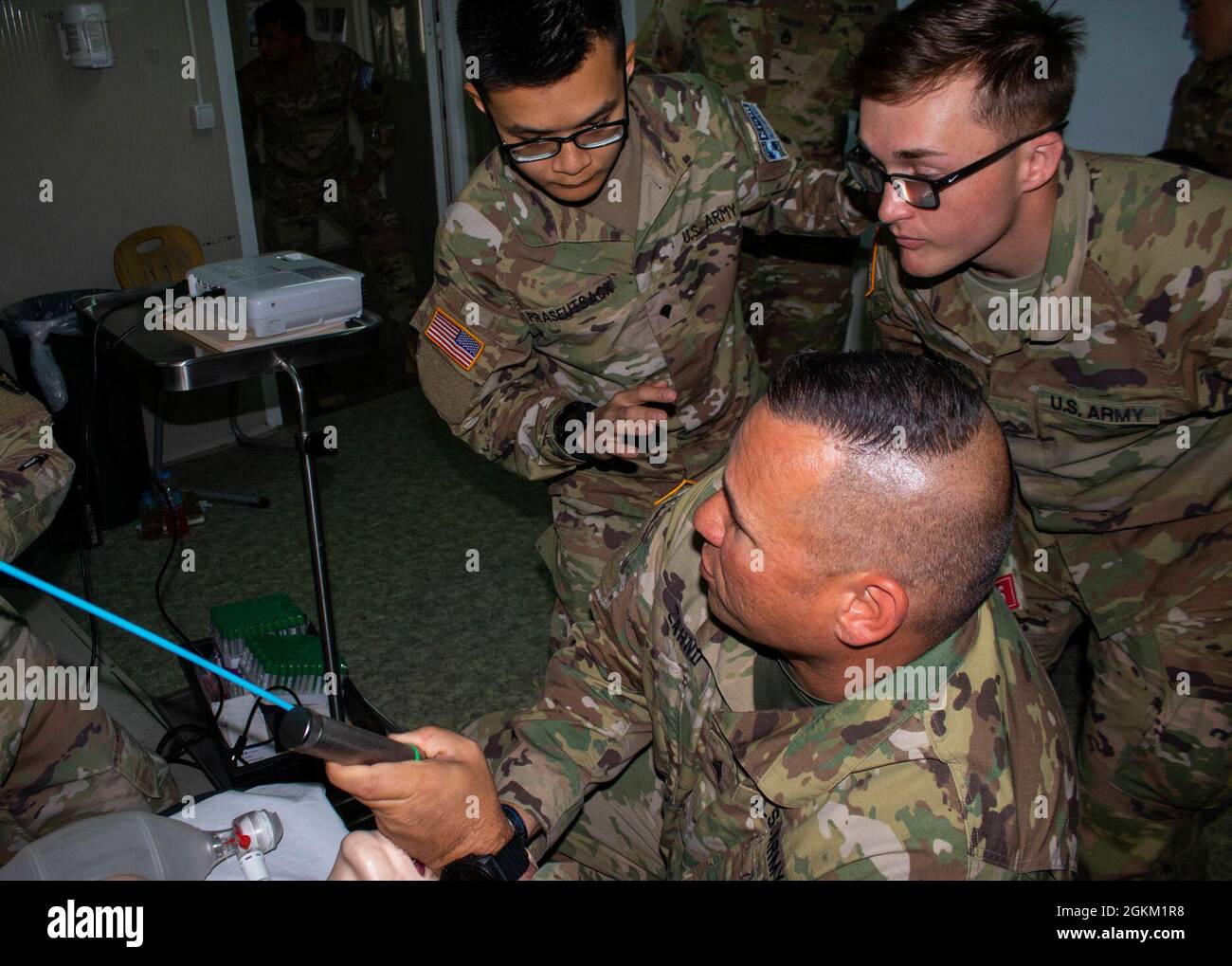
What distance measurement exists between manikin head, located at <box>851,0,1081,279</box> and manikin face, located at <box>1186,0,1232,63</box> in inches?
56.6

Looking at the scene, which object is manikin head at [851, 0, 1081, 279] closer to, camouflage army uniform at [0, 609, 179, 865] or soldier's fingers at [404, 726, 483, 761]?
soldier's fingers at [404, 726, 483, 761]

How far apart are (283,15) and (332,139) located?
2.19 ft

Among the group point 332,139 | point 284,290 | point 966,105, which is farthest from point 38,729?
point 332,139

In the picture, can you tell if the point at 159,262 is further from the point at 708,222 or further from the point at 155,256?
the point at 708,222

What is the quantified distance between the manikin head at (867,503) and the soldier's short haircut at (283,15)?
14.8 feet

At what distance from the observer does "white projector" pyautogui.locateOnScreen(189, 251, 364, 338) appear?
217 centimetres

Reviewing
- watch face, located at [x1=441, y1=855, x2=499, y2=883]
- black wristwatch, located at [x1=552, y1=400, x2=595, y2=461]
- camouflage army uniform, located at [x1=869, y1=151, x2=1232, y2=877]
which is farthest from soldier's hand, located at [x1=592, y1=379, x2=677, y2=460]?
watch face, located at [x1=441, y1=855, x2=499, y2=883]

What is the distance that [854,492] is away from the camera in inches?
41.8

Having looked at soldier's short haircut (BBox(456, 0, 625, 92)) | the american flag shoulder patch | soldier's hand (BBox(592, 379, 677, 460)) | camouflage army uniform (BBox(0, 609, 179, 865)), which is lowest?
camouflage army uniform (BBox(0, 609, 179, 865))

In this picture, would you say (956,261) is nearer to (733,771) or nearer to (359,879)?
(733,771)

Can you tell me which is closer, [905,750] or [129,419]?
[905,750]

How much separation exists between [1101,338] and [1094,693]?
26.2 inches

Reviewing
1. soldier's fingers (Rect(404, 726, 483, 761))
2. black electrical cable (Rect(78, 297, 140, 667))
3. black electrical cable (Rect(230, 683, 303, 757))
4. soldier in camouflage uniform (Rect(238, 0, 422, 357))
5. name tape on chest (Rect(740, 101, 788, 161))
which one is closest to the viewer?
soldier's fingers (Rect(404, 726, 483, 761))
